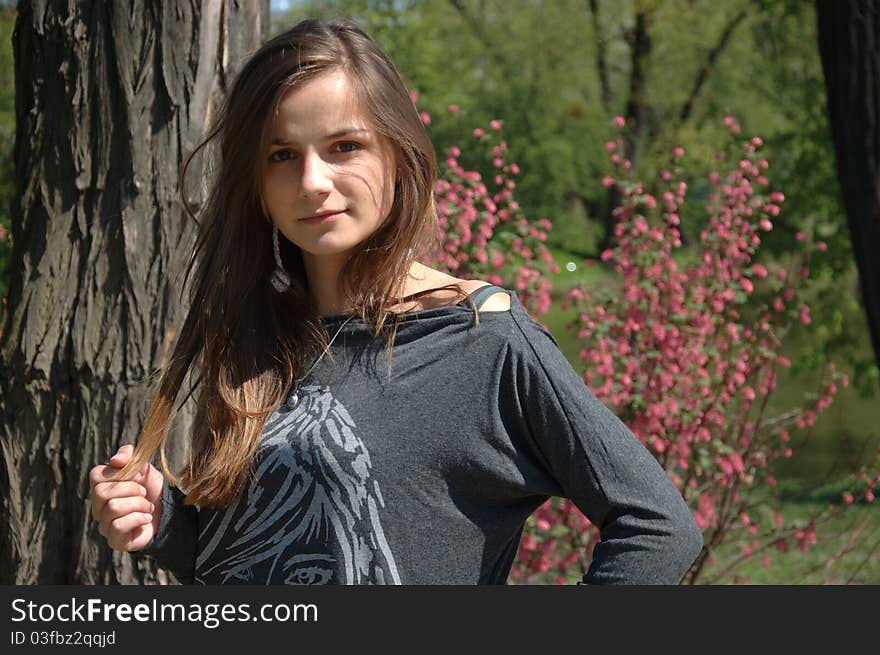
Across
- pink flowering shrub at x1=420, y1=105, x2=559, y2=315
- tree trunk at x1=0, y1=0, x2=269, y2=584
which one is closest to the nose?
tree trunk at x1=0, y1=0, x2=269, y2=584

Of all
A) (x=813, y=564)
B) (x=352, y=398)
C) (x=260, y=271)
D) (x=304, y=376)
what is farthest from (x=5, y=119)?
(x=352, y=398)

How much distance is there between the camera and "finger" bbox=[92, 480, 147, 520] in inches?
72.7

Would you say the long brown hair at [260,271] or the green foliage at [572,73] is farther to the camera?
the green foliage at [572,73]

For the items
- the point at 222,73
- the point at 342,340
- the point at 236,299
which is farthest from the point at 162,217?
the point at 342,340

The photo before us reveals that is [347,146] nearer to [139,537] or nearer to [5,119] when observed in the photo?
[139,537]

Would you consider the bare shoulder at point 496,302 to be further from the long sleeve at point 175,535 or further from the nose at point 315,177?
the long sleeve at point 175,535

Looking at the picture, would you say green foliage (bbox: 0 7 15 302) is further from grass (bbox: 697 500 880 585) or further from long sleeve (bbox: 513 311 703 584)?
long sleeve (bbox: 513 311 703 584)

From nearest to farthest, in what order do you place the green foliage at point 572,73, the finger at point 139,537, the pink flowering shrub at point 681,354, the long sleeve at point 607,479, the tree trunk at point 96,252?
the long sleeve at point 607,479 < the finger at point 139,537 < the tree trunk at point 96,252 < the pink flowering shrub at point 681,354 < the green foliage at point 572,73

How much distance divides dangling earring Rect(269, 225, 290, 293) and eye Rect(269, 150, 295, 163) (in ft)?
0.55

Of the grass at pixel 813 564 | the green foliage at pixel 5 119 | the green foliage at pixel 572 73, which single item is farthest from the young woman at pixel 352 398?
the green foliage at pixel 572 73

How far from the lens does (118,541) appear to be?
187 cm

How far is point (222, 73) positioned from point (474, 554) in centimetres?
169

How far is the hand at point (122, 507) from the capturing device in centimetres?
185

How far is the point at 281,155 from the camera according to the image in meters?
1.86
